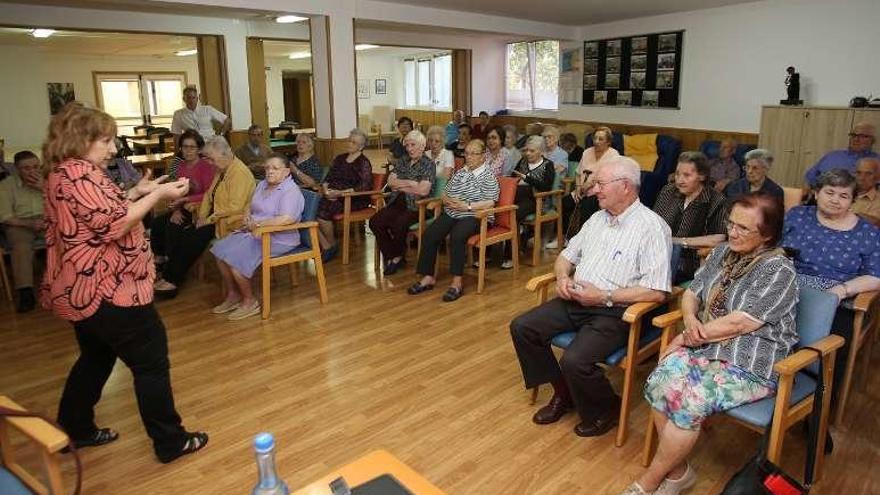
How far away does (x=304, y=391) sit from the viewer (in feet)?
9.72

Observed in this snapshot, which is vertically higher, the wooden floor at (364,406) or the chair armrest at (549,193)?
the chair armrest at (549,193)

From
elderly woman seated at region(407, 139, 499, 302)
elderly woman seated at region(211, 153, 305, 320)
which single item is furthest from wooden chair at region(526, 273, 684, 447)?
elderly woman seated at region(211, 153, 305, 320)

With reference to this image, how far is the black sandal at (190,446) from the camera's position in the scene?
2.39m

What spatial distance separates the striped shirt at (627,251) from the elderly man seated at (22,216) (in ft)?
12.7

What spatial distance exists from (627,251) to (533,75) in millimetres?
8799

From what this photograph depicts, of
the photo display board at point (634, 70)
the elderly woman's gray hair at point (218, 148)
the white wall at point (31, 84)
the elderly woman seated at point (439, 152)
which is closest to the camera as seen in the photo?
the elderly woman's gray hair at point (218, 148)

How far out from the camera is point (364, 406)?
2.81m

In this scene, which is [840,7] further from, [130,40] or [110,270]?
[130,40]

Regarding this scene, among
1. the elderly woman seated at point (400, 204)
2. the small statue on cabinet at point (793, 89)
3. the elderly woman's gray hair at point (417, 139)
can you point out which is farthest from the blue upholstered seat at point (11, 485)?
the small statue on cabinet at point (793, 89)

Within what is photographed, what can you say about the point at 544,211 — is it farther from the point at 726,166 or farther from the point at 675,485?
the point at 675,485

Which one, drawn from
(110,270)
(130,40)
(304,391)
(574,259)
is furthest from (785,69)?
(130,40)

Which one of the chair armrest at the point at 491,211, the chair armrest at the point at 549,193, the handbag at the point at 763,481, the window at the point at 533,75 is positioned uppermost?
the window at the point at 533,75

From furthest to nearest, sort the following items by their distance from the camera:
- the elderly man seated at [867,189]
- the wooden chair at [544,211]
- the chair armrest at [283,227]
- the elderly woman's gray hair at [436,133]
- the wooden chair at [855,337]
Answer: the elderly woman's gray hair at [436,133]
the wooden chair at [544,211]
the chair armrest at [283,227]
the elderly man seated at [867,189]
the wooden chair at [855,337]

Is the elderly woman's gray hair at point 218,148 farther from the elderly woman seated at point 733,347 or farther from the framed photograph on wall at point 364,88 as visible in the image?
the framed photograph on wall at point 364,88
